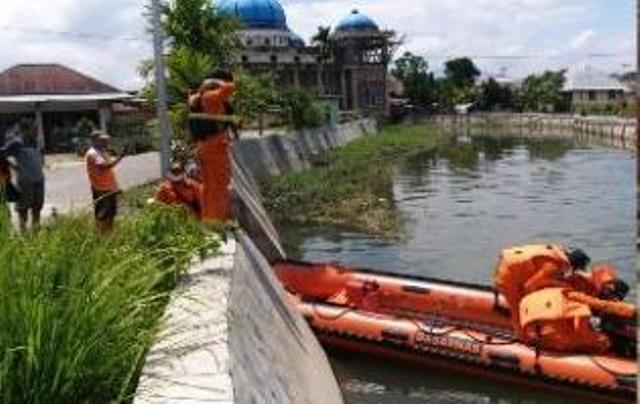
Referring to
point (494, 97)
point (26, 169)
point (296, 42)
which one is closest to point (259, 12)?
point (296, 42)

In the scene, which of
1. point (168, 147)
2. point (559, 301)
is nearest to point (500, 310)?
point (559, 301)

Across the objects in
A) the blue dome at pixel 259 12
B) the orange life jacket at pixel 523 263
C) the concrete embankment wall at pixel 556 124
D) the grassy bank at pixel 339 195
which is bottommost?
the concrete embankment wall at pixel 556 124

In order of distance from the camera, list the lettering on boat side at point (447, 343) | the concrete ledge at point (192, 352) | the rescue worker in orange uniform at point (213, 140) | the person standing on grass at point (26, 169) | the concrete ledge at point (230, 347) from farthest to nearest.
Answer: the person standing on grass at point (26, 169) → the lettering on boat side at point (447, 343) → the rescue worker in orange uniform at point (213, 140) → the concrete ledge at point (230, 347) → the concrete ledge at point (192, 352)

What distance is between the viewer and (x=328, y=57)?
69562 mm

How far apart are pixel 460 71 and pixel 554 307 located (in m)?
99.6

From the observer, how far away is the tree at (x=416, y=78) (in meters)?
95.8

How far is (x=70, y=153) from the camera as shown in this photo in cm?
3650

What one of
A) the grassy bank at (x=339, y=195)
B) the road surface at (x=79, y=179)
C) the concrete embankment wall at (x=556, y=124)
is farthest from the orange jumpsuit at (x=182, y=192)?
the concrete embankment wall at (x=556, y=124)

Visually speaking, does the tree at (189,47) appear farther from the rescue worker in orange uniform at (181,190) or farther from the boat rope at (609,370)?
the boat rope at (609,370)

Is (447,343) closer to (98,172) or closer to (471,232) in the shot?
(98,172)

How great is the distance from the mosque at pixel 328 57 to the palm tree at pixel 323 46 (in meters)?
0.07

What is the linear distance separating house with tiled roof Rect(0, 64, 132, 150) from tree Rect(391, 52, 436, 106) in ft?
180

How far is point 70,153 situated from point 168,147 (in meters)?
20.8

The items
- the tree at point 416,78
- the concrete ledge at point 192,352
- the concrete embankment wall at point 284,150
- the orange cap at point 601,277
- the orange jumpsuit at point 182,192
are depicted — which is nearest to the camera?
the concrete ledge at point 192,352
